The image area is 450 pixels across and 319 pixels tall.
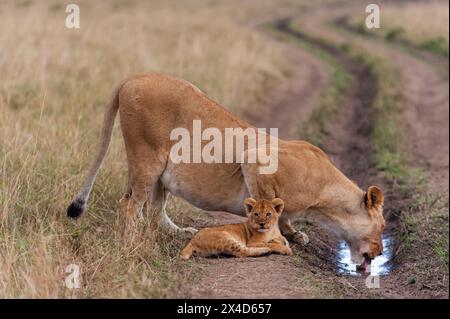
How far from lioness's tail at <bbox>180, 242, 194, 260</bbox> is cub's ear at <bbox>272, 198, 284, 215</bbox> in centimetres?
63

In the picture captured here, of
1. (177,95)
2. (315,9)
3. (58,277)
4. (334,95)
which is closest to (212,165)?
(177,95)

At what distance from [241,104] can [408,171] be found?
3703 mm

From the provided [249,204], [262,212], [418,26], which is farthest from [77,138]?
[418,26]

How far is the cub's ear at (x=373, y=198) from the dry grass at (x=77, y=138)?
4.60 ft

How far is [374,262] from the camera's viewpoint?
6.33m

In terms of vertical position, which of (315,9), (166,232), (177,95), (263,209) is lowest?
(315,9)

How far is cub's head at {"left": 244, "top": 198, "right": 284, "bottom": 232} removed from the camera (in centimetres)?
550

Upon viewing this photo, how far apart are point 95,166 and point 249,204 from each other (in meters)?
1.30

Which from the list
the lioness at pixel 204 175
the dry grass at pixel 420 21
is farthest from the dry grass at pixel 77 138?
the dry grass at pixel 420 21

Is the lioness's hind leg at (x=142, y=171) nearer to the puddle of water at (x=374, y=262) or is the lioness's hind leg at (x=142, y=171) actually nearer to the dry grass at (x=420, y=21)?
the puddle of water at (x=374, y=262)

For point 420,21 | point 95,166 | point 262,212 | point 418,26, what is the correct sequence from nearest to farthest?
point 262,212
point 95,166
point 418,26
point 420,21

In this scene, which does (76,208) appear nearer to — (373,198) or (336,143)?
(373,198)

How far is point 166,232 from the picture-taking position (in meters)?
6.15

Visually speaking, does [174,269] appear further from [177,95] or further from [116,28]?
[116,28]
